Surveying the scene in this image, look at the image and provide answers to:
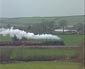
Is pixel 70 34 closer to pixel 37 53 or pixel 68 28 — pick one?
pixel 68 28

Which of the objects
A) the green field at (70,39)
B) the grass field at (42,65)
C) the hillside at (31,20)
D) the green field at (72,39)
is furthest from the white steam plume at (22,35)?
the grass field at (42,65)

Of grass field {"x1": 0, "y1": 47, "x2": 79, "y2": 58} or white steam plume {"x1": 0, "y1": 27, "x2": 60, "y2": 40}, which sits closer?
grass field {"x1": 0, "y1": 47, "x2": 79, "y2": 58}

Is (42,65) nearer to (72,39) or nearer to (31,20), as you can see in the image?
(72,39)

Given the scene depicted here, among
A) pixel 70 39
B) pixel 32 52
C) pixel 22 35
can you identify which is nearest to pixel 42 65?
pixel 32 52

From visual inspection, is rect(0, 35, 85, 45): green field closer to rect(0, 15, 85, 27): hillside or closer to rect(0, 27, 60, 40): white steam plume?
rect(0, 27, 60, 40): white steam plume

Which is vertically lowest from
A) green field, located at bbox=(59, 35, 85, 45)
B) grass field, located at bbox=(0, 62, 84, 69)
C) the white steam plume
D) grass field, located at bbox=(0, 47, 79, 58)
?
grass field, located at bbox=(0, 62, 84, 69)

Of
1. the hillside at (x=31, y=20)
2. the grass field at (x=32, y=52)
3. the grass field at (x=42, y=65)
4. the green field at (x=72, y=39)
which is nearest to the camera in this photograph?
the green field at (x=72, y=39)

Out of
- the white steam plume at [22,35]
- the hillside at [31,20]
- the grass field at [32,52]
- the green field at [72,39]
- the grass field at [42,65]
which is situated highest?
the hillside at [31,20]

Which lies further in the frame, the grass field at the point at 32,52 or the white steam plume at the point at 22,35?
the white steam plume at the point at 22,35

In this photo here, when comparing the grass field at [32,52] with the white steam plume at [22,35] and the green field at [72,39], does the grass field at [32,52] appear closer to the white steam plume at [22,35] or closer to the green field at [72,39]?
the green field at [72,39]

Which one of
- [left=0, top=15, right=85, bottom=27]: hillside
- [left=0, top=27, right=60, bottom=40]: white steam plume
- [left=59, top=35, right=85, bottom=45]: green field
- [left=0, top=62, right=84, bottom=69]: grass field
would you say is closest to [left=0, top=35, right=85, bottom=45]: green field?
[left=59, top=35, right=85, bottom=45]: green field

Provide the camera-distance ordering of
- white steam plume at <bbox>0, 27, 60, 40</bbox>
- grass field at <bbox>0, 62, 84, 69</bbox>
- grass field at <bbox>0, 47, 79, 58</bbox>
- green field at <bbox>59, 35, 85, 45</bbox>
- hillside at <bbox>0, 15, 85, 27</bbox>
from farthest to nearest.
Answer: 1. white steam plume at <bbox>0, 27, 60, 40</bbox>
2. grass field at <bbox>0, 47, 79, 58</bbox>
3. grass field at <bbox>0, 62, 84, 69</bbox>
4. hillside at <bbox>0, 15, 85, 27</bbox>
5. green field at <bbox>59, 35, 85, 45</bbox>

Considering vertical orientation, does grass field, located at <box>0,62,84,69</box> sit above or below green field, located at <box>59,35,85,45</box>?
below

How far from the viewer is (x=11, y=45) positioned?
6406 mm
